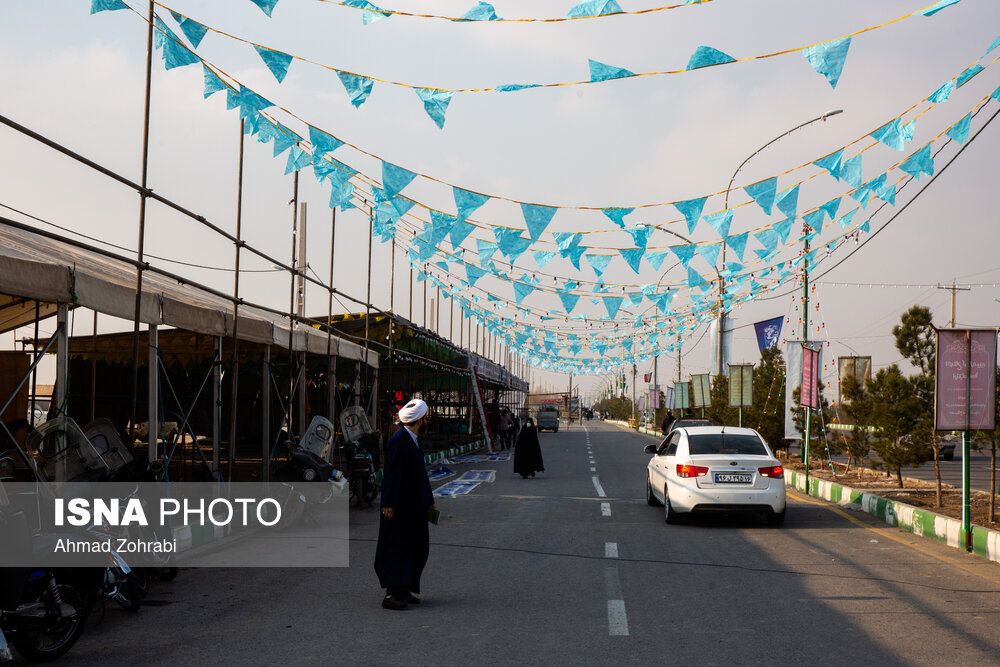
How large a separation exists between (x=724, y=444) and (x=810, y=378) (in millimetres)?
9441

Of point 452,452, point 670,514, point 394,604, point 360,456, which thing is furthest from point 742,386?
point 394,604

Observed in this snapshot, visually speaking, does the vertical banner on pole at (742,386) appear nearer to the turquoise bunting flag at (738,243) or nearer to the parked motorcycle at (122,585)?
the turquoise bunting flag at (738,243)

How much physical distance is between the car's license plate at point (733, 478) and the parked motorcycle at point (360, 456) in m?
Result: 6.05

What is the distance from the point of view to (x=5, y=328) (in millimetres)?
17531

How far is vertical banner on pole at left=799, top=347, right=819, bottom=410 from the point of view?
23281 mm

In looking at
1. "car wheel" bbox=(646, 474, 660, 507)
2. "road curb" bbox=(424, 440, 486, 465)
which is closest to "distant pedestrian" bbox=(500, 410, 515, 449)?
"road curb" bbox=(424, 440, 486, 465)

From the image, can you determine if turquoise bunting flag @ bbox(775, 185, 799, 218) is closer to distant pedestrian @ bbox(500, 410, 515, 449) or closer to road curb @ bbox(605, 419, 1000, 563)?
road curb @ bbox(605, 419, 1000, 563)

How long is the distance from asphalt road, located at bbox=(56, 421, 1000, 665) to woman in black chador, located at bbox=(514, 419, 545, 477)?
1047 centimetres

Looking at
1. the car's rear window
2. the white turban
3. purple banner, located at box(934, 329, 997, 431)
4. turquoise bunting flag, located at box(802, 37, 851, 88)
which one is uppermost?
turquoise bunting flag, located at box(802, 37, 851, 88)

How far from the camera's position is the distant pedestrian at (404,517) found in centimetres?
817

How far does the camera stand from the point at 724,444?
1493 centimetres

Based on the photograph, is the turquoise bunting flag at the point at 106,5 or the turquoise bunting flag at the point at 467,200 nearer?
the turquoise bunting flag at the point at 106,5

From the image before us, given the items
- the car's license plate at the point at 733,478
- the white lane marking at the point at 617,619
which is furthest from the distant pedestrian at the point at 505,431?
the white lane marking at the point at 617,619

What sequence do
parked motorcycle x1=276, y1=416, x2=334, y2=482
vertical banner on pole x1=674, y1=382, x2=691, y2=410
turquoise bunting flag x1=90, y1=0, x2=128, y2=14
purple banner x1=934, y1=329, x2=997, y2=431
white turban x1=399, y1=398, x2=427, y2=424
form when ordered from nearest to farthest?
white turban x1=399, y1=398, x2=427, y2=424 < turquoise bunting flag x1=90, y1=0, x2=128, y2=14 < purple banner x1=934, y1=329, x2=997, y2=431 < parked motorcycle x1=276, y1=416, x2=334, y2=482 < vertical banner on pole x1=674, y1=382, x2=691, y2=410
